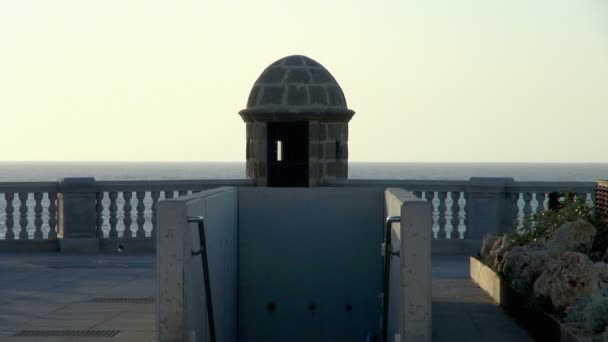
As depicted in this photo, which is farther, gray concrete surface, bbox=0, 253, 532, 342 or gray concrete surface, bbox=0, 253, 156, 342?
gray concrete surface, bbox=0, 253, 156, 342

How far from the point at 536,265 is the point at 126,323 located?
4.42m

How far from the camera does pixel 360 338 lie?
15.6m

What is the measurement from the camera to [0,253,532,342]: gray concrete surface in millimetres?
10594

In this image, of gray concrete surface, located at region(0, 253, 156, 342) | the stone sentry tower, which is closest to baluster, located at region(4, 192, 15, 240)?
gray concrete surface, located at region(0, 253, 156, 342)

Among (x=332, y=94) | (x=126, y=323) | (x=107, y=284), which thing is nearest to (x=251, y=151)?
(x=332, y=94)

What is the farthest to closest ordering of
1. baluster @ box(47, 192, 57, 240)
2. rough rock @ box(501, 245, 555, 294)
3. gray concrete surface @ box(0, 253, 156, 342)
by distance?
baluster @ box(47, 192, 57, 240)
gray concrete surface @ box(0, 253, 156, 342)
rough rock @ box(501, 245, 555, 294)

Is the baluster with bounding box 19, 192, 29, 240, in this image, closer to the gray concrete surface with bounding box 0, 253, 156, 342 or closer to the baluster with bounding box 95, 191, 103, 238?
the gray concrete surface with bounding box 0, 253, 156, 342

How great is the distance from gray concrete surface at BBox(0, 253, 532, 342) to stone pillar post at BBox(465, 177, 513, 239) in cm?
88

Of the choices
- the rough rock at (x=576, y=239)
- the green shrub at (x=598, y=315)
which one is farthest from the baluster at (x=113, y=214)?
the green shrub at (x=598, y=315)

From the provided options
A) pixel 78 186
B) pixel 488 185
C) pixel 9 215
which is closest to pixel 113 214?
pixel 78 186

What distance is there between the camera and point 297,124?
20.2 m

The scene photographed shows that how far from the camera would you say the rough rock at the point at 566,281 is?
9756 mm

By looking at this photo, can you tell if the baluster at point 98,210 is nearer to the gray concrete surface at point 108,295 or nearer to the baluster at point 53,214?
the baluster at point 53,214

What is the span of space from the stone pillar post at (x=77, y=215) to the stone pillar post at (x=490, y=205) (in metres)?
7.00
